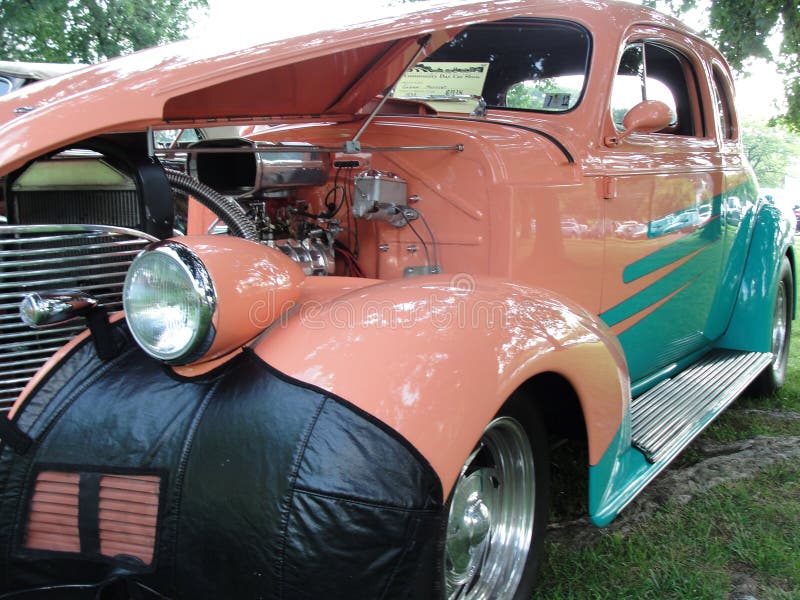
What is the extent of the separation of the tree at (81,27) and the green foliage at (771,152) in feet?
113

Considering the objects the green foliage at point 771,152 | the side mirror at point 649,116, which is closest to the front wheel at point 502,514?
the side mirror at point 649,116

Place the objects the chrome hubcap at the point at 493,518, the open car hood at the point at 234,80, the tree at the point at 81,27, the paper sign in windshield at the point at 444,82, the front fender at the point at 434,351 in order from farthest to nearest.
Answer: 1. the tree at the point at 81,27
2. the paper sign in windshield at the point at 444,82
3. the chrome hubcap at the point at 493,518
4. the open car hood at the point at 234,80
5. the front fender at the point at 434,351

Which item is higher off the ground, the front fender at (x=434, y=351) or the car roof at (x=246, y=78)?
the car roof at (x=246, y=78)

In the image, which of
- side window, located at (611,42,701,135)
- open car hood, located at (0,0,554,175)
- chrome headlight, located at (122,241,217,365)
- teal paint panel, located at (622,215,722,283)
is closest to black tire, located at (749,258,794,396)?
teal paint panel, located at (622,215,722,283)

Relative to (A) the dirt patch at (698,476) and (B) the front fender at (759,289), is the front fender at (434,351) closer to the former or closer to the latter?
(A) the dirt patch at (698,476)

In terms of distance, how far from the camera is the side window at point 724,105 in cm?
376

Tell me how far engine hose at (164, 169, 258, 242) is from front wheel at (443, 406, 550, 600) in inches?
37.6

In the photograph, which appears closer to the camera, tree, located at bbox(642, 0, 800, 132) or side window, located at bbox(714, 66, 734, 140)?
side window, located at bbox(714, 66, 734, 140)

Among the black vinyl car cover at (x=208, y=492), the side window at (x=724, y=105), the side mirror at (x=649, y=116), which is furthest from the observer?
the side window at (x=724, y=105)

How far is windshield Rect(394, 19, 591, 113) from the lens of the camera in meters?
2.82

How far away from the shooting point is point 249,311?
1.52 metres

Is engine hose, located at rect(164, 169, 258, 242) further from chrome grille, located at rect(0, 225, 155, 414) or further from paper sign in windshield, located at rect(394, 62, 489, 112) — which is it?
paper sign in windshield, located at rect(394, 62, 489, 112)

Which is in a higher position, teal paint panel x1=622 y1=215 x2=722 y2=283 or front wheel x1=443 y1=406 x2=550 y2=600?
teal paint panel x1=622 y1=215 x2=722 y2=283

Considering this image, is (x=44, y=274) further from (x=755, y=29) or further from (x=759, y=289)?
(x=755, y=29)
